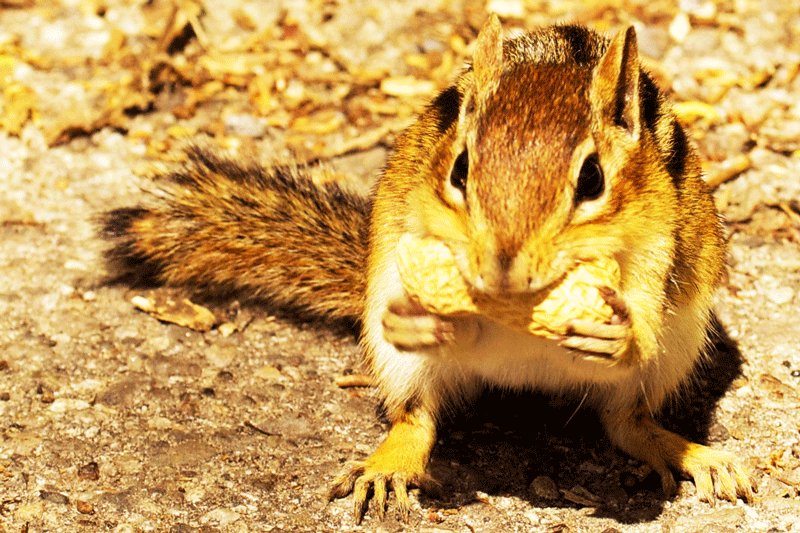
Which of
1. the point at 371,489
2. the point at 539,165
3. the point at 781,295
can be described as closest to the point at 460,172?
the point at 539,165

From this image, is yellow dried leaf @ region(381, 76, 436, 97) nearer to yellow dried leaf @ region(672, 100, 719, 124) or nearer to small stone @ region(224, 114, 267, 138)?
small stone @ region(224, 114, 267, 138)

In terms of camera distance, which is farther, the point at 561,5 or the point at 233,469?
the point at 561,5

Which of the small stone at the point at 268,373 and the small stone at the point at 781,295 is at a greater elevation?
the small stone at the point at 781,295

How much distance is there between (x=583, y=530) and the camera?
249 centimetres

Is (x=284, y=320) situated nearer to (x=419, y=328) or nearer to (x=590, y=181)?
(x=419, y=328)

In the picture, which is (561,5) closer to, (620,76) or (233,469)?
(620,76)

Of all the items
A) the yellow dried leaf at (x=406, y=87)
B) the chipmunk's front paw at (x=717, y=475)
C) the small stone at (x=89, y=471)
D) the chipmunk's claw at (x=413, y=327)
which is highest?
the yellow dried leaf at (x=406, y=87)

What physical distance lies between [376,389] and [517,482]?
0.46 m

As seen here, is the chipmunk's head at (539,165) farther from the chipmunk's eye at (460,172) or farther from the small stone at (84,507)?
the small stone at (84,507)

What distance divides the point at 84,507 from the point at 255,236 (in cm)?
91

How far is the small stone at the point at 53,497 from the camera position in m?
2.49

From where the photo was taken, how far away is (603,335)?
222 centimetres

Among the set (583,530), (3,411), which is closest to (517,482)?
(583,530)

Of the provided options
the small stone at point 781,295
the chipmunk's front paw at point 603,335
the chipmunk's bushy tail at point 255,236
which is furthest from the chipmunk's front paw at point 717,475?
the chipmunk's bushy tail at point 255,236
